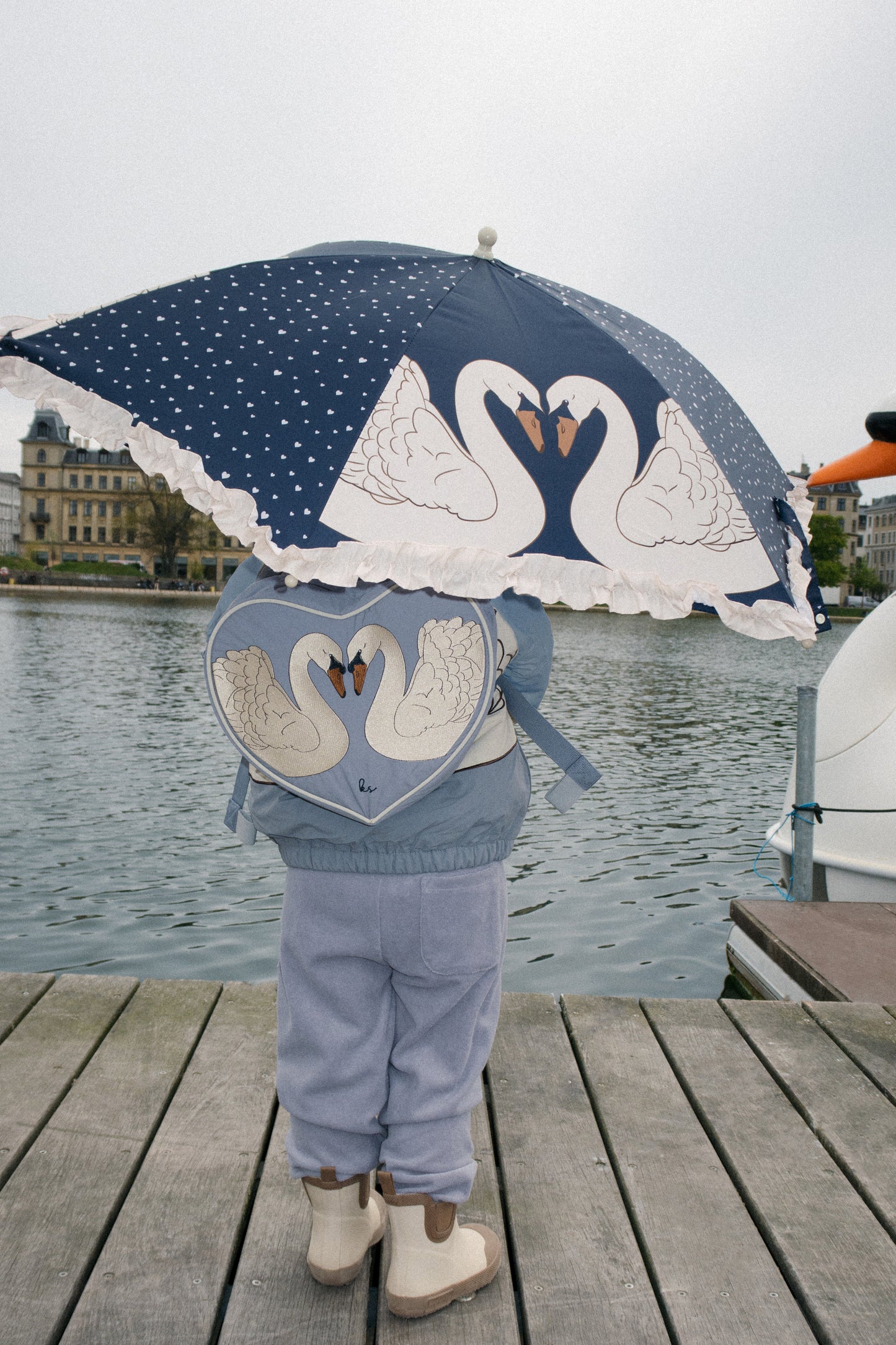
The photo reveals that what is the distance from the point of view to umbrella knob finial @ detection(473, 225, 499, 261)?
189 cm

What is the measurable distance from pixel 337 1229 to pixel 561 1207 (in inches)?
20.8

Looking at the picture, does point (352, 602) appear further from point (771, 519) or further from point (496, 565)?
point (771, 519)

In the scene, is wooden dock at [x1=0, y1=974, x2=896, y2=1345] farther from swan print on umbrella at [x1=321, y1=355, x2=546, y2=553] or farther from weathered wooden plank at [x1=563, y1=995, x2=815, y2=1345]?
swan print on umbrella at [x1=321, y1=355, x2=546, y2=553]

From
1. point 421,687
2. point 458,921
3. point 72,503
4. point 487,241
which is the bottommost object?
point 458,921

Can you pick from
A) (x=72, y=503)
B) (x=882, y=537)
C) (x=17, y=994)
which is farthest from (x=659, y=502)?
(x=882, y=537)

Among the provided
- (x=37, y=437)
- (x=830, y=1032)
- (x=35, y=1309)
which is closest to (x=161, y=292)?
(x=35, y=1309)

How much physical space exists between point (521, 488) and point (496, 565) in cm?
16

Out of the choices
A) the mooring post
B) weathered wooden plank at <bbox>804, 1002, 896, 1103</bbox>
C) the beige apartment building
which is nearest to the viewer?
weathered wooden plank at <bbox>804, 1002, 896, 1103</bbox>

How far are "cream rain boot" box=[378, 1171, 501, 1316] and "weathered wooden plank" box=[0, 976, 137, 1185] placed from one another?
877 mm

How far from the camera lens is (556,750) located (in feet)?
6.88

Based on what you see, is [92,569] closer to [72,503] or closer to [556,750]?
[72,503]

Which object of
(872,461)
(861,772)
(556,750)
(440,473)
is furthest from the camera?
(861,772)

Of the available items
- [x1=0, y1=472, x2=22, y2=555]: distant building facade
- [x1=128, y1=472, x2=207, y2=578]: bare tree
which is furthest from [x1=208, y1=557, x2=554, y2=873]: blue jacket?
[x1=0, y1=472, x2=22, y2=555]: distant building facade

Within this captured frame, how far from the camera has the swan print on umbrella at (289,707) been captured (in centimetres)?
181
